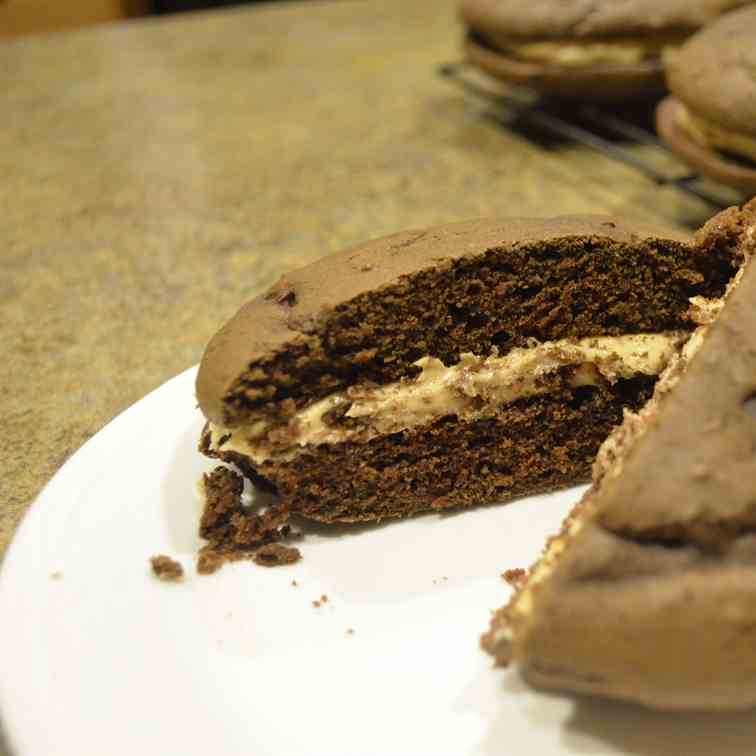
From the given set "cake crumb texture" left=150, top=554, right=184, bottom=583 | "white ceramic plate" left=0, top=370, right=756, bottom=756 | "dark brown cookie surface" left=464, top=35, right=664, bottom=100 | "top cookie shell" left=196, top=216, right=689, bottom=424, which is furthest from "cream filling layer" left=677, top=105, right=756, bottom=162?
"cake crumb texture" left=150, top=554, right=184, bottom=583

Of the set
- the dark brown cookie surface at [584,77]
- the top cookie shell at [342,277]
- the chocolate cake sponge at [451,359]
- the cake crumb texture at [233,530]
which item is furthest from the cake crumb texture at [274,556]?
the dark brown cookie surface at [584,77]

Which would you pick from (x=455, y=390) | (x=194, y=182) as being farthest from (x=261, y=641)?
(x=194, y=182)

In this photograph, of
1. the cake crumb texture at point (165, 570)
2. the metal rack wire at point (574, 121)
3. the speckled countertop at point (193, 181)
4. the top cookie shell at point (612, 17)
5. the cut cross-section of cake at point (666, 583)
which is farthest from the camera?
the metal rack wire at point (574, 121)

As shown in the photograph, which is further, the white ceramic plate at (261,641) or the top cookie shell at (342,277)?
the top cookie shell at (342,277)

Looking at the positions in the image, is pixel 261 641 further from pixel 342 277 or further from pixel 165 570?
pixel 342 277

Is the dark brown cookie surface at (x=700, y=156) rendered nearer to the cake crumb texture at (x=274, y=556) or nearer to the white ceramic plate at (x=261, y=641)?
the white ceramic plate at (x=261, y=641)

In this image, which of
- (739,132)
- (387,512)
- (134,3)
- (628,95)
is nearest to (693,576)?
(387,512)

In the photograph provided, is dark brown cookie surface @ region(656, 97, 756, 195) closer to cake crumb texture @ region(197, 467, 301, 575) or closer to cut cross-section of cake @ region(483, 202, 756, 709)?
cut cross-section of cake @ region(483, 202, 756, 709)
